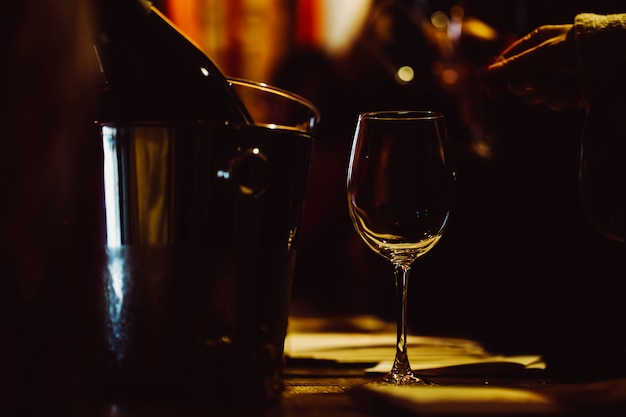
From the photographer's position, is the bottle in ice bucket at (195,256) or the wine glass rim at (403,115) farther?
the wine glass rim at (403,115)

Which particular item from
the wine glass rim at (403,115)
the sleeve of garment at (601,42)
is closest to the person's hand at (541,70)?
the sleeve of garment at (601,42)

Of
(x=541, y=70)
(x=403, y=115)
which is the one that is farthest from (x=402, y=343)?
(x=541, y=70)

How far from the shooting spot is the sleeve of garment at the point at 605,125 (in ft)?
1.96

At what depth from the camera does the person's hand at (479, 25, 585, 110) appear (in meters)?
0.64

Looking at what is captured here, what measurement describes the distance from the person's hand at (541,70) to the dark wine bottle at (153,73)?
0.27m

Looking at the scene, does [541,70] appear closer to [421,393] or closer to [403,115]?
[403,115]

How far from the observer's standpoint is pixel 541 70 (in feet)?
2.20

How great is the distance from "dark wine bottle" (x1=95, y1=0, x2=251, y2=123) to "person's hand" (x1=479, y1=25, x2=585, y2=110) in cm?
27

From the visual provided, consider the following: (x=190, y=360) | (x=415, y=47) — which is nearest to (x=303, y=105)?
(x=190, y=360)

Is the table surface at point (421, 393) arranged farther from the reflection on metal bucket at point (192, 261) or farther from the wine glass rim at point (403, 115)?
the wine glass rim at point (403, 115)

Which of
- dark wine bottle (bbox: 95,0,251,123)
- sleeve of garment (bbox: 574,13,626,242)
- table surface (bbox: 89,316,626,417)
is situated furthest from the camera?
sleeve of garment (bbox: 574,13,626,242)

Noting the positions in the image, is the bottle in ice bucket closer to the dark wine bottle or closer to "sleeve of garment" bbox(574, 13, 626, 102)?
the dark wine bottle

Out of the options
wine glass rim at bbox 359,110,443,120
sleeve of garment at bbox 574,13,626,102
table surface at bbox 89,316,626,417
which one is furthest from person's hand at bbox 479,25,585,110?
table surface at bbox 89,316,626,417

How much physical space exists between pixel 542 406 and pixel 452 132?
51.0 inches
